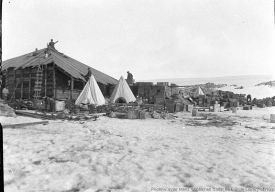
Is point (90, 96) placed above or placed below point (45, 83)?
below

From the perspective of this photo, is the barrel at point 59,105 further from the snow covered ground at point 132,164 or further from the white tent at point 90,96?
the snow covered ground at point 132,164

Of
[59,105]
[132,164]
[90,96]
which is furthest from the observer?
[90,96]

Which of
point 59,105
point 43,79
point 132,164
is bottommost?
point 132,164

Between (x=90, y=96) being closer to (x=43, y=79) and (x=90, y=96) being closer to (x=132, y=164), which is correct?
(x=43, y=79)

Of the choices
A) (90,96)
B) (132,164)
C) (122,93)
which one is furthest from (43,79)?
(132,164)

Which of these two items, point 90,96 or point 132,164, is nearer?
point 132,164

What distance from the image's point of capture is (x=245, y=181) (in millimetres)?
3283

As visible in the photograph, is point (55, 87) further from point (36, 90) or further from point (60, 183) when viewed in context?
point (60, 183)

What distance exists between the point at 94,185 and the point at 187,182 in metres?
1.29

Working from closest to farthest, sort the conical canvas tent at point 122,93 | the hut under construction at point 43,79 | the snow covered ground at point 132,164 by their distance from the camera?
the snow covered ground at point 132,164, the hut under construction at point 43,79, the conical canvas tent at point 122,93

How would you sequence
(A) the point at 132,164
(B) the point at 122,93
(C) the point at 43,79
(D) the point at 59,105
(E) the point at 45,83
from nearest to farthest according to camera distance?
(A) the point at 132,164 < (D) the point at 59,105 < (E) the point at 45,83 < (C) the point at 43,79 < (B) the point at 122,93

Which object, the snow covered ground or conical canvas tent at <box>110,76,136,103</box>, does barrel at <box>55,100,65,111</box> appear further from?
the snow covered ground

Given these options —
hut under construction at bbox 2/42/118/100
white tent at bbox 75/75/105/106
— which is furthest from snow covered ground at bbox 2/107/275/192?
hut under construction at bbox 2/42/118/100

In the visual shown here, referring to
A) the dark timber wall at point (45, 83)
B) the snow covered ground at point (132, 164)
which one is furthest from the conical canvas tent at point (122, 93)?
the snow covered ground at point (132, 164)
